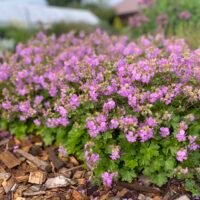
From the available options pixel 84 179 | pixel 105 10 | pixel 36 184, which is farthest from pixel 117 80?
pixel 105 10

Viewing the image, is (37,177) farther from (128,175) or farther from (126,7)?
(126,7)

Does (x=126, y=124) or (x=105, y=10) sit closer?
(x=126, y=124)

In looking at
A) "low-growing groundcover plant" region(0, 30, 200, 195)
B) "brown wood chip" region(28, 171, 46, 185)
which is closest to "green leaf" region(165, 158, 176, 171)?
"low-growing groundcover plant" region(0, 30, 200, 195)

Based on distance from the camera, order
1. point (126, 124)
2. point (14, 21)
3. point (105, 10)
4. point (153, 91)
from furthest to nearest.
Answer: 1. point (105, 10)
2. point (14, 21)
3. point (153, 91)
4. point (126, 124)

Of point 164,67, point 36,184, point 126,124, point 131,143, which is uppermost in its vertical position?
point 164,67

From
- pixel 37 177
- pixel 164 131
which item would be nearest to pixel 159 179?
pixel 164 131

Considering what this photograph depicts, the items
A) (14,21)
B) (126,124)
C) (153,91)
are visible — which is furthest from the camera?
(14,21)

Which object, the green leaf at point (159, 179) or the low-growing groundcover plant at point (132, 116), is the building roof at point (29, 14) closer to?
the low-growing groundcover plant at point (132, 116)

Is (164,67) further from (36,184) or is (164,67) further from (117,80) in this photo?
(36,184)

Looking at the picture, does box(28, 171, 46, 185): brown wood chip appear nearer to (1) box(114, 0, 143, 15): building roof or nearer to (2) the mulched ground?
(2) the mulched ground
